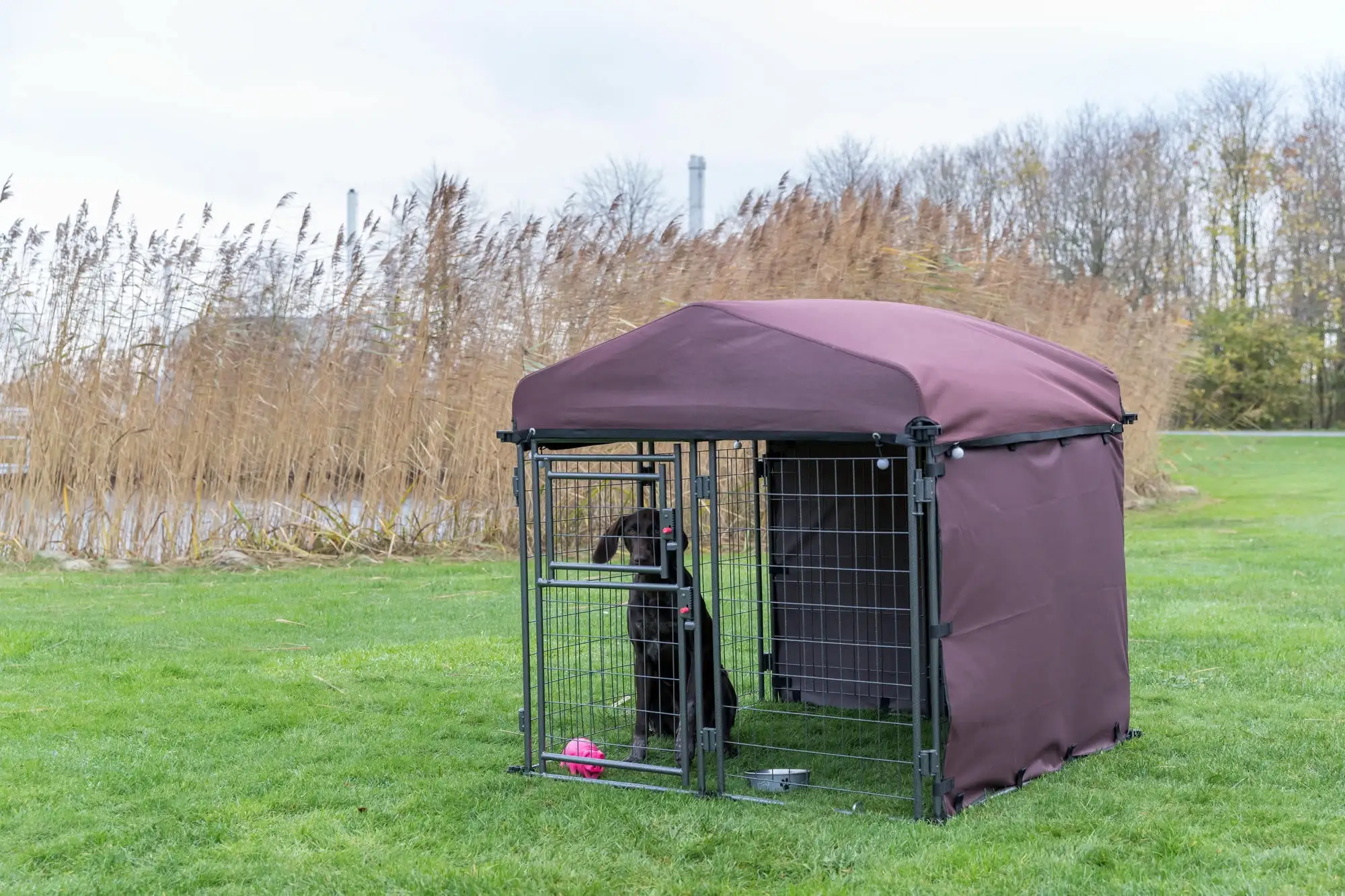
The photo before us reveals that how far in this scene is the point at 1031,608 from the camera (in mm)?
4441

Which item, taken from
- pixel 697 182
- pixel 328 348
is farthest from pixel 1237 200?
pixel 328 348

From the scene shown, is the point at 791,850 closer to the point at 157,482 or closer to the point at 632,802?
the point at 632,802

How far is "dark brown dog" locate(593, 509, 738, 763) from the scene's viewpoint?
468 cm

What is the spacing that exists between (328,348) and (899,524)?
5807mm

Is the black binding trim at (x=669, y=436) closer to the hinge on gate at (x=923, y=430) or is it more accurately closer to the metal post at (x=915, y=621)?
the hinge on gate at (x=923, y=430)

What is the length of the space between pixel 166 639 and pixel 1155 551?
8.11 metres

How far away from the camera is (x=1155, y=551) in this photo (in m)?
11.1

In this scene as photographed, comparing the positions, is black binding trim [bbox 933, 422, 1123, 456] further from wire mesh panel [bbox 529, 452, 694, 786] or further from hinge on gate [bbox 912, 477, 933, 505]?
wire mesh panel [bbox 529, 452, 694, 786]

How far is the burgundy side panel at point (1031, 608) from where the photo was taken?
4.10m

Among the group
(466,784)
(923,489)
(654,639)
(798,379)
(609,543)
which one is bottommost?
(466,784)

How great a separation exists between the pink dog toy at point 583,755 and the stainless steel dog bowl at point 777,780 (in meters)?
0.61

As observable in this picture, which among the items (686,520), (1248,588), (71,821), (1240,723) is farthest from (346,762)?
(1248,588)

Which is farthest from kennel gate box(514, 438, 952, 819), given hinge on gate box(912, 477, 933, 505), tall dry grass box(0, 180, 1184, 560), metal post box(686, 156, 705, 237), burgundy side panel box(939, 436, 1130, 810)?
metal post box(686, 156, 705, 237)

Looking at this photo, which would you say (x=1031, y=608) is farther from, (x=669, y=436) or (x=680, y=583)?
(x=669, y=436)
